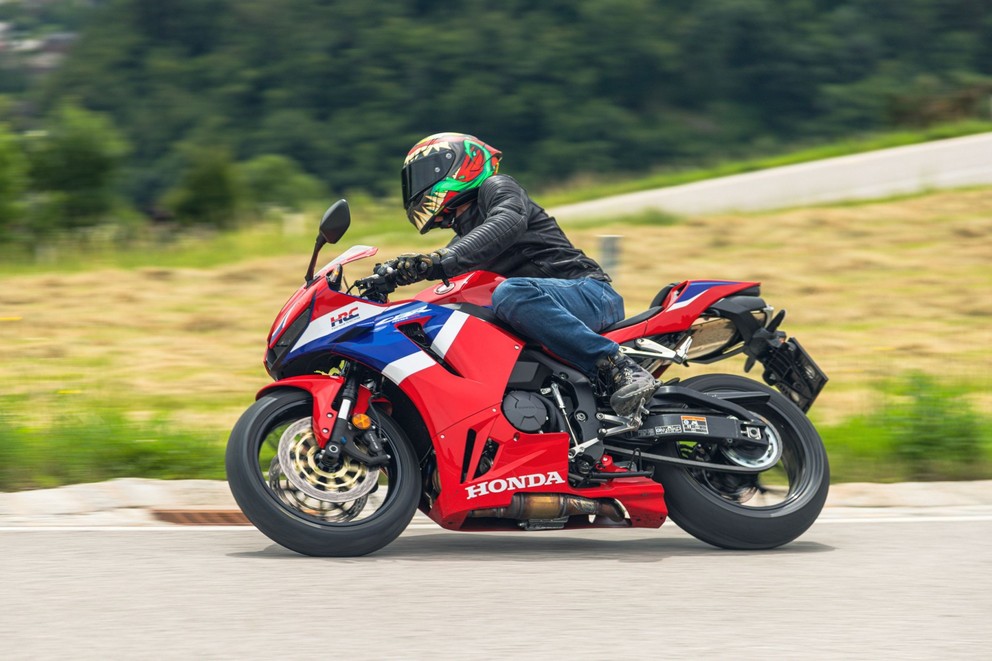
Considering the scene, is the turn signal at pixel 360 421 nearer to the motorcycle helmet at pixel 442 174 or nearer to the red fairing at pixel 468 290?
the red fairing at pixel 468 290

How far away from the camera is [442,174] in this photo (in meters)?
6.09

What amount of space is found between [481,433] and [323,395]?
654mm

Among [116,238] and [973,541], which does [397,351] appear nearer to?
[973,541]

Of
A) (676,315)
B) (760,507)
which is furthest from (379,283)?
(760,507)

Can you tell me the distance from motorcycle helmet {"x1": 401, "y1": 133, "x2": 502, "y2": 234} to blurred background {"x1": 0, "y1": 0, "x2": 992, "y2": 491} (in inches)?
81.5

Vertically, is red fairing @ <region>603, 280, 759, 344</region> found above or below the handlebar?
below

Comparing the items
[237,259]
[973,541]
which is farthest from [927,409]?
[237,259]

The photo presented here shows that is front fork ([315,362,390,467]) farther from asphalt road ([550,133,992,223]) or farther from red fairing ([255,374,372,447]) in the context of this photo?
asphalt road ([550,133,992,223])

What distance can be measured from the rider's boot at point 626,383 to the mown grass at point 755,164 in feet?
64.3

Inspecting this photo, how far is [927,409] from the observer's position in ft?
26.0

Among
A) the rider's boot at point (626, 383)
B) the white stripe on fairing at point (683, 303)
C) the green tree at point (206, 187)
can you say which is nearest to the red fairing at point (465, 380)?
the rider's boot at point (626, 383)

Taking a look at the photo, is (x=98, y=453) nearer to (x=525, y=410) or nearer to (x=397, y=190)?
(x=525, y=410)

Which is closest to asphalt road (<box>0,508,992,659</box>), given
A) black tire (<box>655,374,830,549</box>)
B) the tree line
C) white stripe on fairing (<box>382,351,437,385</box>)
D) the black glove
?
black tire (<box>655,374,830,549</box>)

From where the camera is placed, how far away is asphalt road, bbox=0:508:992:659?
14.6 feet
